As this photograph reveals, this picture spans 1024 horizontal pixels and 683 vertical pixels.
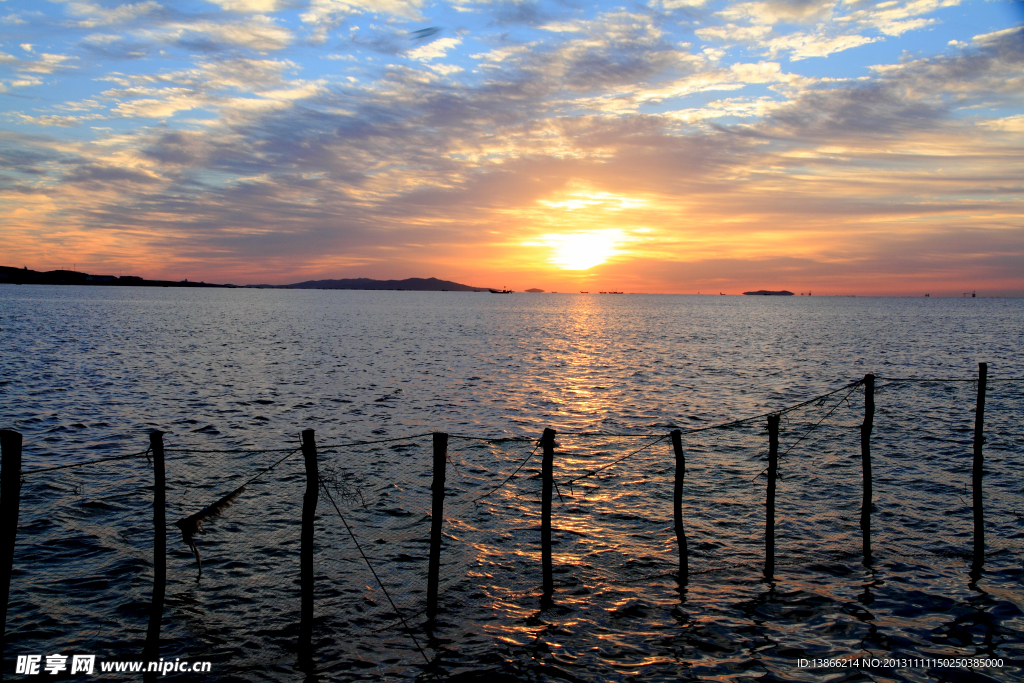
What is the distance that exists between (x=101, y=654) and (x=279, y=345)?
217ft

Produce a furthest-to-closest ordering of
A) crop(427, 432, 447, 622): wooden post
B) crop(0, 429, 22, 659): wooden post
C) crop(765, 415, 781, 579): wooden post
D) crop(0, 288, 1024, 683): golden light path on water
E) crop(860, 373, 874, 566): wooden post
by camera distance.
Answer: crop(860, 373, 874, 566): wooden post < crop(765, 415, 781, 579): wooden post < crop(427, 432, 447, 622): wooden post < crop(0, 288, 1024, 683): golden light path on water < crop(0, 429, 22, 659): wooden post

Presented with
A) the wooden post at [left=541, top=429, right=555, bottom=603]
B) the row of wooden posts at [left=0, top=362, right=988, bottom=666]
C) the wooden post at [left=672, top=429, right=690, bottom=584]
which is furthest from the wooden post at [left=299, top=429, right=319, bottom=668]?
the wooden post at [left=672, top=429, right=690, bottom=584]

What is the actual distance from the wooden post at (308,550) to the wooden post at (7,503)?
466 centimetres

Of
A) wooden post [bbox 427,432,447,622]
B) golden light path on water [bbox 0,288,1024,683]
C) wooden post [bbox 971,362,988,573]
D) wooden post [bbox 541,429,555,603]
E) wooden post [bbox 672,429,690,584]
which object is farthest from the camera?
wooden post [bbox 971,362,988,573]

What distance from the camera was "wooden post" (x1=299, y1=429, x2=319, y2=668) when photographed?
1191 centimetres

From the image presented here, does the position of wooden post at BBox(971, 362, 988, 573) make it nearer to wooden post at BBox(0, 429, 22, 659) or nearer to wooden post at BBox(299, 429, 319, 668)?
wooden post at BBox(299, 429, 319, 668)

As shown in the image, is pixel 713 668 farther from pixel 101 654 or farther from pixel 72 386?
pixel 72 386

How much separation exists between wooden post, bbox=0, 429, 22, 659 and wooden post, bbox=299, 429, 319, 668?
466 cm

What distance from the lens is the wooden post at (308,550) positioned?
1191 cm

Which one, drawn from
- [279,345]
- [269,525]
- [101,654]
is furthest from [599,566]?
[279,345]

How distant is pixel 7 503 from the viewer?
1078 centimetres

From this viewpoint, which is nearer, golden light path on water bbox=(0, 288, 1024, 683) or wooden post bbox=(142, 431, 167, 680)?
→ wooden post bbox=(142, 431, 167, 680)

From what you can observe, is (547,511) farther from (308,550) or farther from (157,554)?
(157,554)

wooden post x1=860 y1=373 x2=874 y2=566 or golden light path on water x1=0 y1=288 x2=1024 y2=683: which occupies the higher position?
wooden post x1=860 y1=373 x2=874 y2=566
